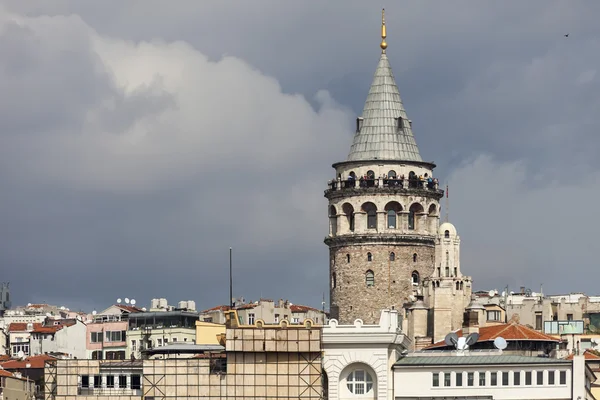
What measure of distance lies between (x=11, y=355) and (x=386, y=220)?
28.9 meters

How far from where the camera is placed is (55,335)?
176 m

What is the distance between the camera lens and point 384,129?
174 meters

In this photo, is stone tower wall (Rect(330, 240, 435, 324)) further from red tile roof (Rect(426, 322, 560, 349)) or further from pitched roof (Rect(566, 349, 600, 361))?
pitched roof (Rect(566, 349, 600, 361))

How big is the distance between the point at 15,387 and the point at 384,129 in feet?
144

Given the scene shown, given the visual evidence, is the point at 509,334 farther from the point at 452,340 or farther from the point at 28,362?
the point at 28,362

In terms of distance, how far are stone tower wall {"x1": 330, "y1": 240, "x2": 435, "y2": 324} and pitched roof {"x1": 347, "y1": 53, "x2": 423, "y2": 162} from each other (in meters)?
6.49

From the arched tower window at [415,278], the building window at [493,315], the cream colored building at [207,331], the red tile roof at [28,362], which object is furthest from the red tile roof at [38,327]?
the building window at [493,315]

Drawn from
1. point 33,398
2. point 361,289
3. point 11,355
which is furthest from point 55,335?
point 33,398

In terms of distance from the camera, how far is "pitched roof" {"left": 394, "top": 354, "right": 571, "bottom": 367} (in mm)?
125438

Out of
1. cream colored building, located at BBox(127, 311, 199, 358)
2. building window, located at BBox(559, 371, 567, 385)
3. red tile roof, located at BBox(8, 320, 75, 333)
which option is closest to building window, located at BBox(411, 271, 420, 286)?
cream colored building, located at BBox(127, 311, 199, 358)

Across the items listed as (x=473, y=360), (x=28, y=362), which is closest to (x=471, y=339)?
(x=473, y=360)

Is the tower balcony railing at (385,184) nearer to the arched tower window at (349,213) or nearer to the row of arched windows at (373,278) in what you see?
the arched tower window at (349,213)

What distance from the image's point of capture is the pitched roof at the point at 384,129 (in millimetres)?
174000

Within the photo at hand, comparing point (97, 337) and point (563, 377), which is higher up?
point (97, 337)
